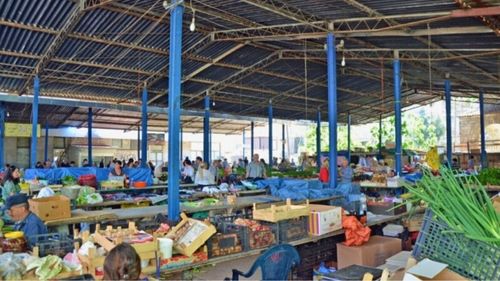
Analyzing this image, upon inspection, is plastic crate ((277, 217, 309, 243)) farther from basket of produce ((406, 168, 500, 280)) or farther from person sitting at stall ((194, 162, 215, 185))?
person sitting at stall ((194, 162, 215, 185))

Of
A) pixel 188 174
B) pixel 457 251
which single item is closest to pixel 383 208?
pixel 457 251

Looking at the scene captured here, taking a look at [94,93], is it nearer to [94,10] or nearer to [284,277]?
[94,10]

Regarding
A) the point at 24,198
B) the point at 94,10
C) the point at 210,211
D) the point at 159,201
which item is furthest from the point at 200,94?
the point at 24,198

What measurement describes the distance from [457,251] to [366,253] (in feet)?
9.68

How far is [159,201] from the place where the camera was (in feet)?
26.9

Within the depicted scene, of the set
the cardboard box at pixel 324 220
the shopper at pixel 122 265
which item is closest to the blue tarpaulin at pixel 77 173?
the cardboard box at pixel 324 220

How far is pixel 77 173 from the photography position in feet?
35.0

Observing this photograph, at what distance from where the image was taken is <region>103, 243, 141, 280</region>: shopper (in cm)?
225

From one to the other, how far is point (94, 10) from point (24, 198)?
597 cm

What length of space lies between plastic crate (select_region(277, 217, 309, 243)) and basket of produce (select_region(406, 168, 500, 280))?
2.64 meters

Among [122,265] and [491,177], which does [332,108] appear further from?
[122,265]

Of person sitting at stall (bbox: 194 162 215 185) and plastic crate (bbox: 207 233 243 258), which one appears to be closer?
plastic crate (bbox: 207 233 243 258)

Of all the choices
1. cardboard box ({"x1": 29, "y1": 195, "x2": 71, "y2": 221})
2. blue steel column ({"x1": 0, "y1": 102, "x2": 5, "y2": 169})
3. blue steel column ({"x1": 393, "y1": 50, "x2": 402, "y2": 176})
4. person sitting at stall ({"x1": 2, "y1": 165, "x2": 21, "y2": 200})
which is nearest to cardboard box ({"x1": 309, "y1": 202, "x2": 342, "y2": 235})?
cardboard box ({"x1": 29, "y1": 195, "x2": 71, "y2": 221})

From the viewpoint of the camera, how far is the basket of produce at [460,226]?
5.64ft
